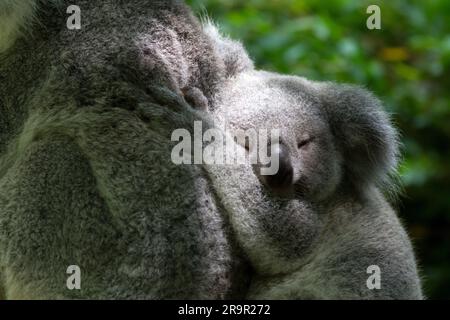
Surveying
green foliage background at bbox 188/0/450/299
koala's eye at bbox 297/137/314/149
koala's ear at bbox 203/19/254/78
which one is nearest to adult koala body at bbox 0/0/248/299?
koala's ear at bbox 203/19/254/78

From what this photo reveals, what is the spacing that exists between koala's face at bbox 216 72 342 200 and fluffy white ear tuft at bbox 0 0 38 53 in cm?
122

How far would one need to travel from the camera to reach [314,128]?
4344mm

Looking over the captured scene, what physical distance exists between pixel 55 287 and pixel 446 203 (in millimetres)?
6552

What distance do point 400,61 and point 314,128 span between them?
578cm

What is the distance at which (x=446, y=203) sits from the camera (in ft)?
29.8

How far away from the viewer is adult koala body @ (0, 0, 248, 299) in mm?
3602

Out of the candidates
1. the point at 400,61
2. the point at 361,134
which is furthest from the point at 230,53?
the point at 400,61

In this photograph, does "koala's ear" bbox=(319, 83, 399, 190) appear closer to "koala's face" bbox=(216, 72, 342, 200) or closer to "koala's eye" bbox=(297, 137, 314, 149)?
"koala's face" bbox=(216, 72, 342, 200)

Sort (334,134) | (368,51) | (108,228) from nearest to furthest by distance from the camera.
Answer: (108,228), (334,134), (368,51)

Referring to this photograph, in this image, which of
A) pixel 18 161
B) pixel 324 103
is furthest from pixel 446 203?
pixel 18 161

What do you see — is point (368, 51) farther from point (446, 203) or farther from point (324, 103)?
point (324, 103)

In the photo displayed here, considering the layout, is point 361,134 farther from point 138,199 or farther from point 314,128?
point 138,199

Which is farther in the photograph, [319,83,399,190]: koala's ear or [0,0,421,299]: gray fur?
[319,83,399,190]: koala's ear

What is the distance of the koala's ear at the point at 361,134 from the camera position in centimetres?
446
